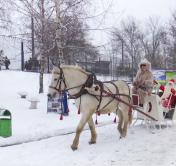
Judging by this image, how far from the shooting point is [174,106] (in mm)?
13227

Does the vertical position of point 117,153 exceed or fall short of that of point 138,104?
it falls short

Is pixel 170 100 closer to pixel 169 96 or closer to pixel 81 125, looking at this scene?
pixel 169 96

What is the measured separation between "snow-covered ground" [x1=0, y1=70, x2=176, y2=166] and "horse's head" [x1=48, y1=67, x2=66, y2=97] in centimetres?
132

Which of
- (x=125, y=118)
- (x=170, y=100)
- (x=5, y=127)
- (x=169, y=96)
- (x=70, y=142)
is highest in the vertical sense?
(x=169, y=96)

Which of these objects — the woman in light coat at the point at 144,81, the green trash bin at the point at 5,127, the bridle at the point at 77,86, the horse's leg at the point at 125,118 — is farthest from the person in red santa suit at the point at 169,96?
the green trash bin at the point at 5,127

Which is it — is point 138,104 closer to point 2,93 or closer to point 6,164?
point 6,164

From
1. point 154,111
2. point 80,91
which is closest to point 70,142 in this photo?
point 80,91

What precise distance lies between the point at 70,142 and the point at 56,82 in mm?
1777

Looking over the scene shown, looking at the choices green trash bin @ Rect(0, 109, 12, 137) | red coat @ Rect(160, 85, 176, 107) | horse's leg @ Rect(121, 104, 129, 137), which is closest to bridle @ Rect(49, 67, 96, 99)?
horse's leg @ Rect(121, 104, 129, 137)

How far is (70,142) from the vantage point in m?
11.2

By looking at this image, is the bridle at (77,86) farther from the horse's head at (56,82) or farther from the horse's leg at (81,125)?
the horse's leg at (81,125)

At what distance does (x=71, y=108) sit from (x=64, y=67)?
8095mm

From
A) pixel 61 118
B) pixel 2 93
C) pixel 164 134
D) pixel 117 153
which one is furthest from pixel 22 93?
pixel 117 153

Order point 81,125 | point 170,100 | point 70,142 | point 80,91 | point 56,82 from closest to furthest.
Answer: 1. point 81,125
2. point 56,82
3. point 80,91
4. point 70,142
5. point 170,100
